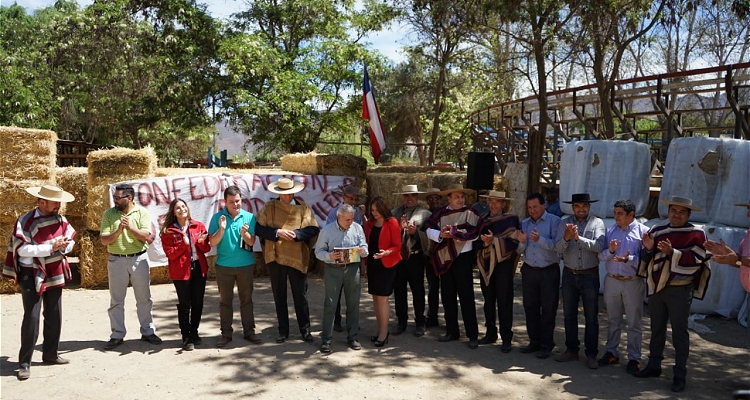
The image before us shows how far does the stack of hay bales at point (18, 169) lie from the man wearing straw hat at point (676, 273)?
26.0ft

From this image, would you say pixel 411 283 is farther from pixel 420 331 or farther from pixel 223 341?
pixel 223 341

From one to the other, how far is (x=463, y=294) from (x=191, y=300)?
9.50 feet

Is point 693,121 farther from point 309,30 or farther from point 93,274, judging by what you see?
point 93,274

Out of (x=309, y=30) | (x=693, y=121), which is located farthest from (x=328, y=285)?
(x=693, y=121)

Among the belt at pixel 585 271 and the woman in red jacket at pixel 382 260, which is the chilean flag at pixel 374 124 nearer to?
the woman in red jacket at pixel 382 260

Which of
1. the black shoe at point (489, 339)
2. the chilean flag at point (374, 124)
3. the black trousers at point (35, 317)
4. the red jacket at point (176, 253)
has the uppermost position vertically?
the chilean flag at point (374, 124)

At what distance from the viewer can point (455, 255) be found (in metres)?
6.56

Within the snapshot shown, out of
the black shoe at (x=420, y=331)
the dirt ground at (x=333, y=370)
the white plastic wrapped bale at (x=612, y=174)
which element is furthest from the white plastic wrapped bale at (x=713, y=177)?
the black shoe at (x=420, y=331)

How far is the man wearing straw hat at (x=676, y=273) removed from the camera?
206 inches

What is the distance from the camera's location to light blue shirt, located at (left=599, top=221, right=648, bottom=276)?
5582 mm

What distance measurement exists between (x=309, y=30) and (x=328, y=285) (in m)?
14.9

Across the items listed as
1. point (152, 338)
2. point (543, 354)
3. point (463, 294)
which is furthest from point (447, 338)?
point (152, 338)

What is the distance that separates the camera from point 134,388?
507cm

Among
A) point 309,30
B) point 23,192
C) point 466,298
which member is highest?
point 309,30
